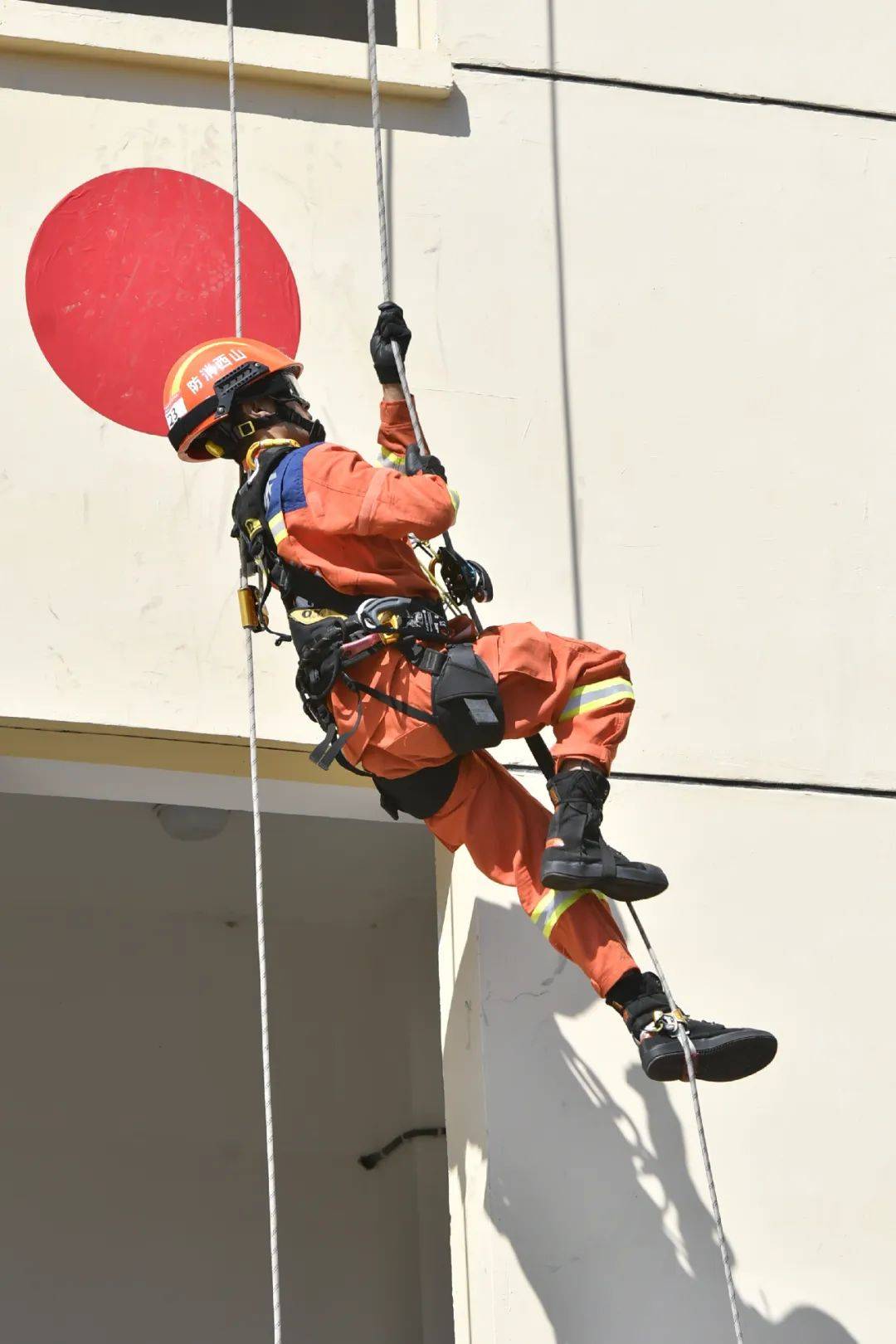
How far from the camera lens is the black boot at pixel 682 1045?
397 cm

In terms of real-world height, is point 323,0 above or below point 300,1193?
above

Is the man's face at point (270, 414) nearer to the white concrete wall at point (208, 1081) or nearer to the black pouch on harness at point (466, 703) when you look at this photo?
the black pouch on harness at point (466, 703)

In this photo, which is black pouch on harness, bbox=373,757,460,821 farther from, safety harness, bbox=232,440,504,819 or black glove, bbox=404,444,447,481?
black glove, bbox=404,444,447,481

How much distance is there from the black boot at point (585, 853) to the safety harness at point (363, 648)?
0.60 ft

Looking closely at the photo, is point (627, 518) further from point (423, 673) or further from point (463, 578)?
point (423, 673)

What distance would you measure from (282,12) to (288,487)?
4799mm

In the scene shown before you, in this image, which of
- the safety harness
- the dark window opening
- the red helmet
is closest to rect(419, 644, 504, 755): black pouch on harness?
the safety harness

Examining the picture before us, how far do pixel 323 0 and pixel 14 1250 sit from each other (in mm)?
4807

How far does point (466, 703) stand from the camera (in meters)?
4.09

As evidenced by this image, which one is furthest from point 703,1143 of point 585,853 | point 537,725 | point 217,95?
point 217,95

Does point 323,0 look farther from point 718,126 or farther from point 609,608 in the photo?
point 609,608

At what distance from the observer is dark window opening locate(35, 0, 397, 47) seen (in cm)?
834

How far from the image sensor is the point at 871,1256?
4680 mm

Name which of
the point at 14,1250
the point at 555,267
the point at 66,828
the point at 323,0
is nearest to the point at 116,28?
the point at 555,267
